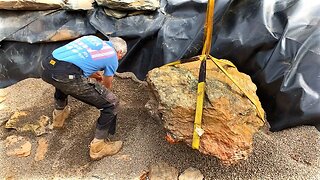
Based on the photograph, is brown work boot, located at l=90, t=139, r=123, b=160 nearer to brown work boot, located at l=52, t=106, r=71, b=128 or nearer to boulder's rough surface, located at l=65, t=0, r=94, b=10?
brown work boot, located at l=52, t=106, r=71, b=128

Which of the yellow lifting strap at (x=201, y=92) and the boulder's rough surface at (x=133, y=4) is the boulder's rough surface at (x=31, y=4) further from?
the yellow lifting strap at (x=201, y=92)

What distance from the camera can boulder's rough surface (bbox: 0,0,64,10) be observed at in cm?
372

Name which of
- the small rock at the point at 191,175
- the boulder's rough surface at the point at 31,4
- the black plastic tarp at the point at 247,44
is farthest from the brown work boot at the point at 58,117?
the boulder's rough surface at the point at 31,4

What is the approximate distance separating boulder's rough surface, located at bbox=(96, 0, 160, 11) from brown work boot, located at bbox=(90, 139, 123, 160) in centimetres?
139

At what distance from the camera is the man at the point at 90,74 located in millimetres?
2682

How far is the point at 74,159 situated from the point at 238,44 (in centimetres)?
163

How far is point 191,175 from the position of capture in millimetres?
2633

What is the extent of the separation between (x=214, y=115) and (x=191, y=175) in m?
0.46

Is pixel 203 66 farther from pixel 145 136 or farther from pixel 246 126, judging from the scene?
pixel 145 136

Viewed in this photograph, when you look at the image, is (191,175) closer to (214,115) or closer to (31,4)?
(214,115)

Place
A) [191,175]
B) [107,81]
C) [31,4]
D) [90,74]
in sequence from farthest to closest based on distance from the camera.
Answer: [31,4] → [107,81] → [90,74] → [191,175]

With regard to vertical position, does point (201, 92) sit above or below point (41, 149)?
above

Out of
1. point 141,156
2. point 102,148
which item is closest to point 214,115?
point 141,156

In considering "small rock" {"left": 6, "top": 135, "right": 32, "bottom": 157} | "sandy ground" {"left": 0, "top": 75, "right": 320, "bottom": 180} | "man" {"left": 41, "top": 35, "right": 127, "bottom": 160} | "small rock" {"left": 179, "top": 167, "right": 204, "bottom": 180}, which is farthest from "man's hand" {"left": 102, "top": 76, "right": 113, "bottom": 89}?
"small rock" {"left": 179, "top": 167, "right": 204, "bottom": 180}
